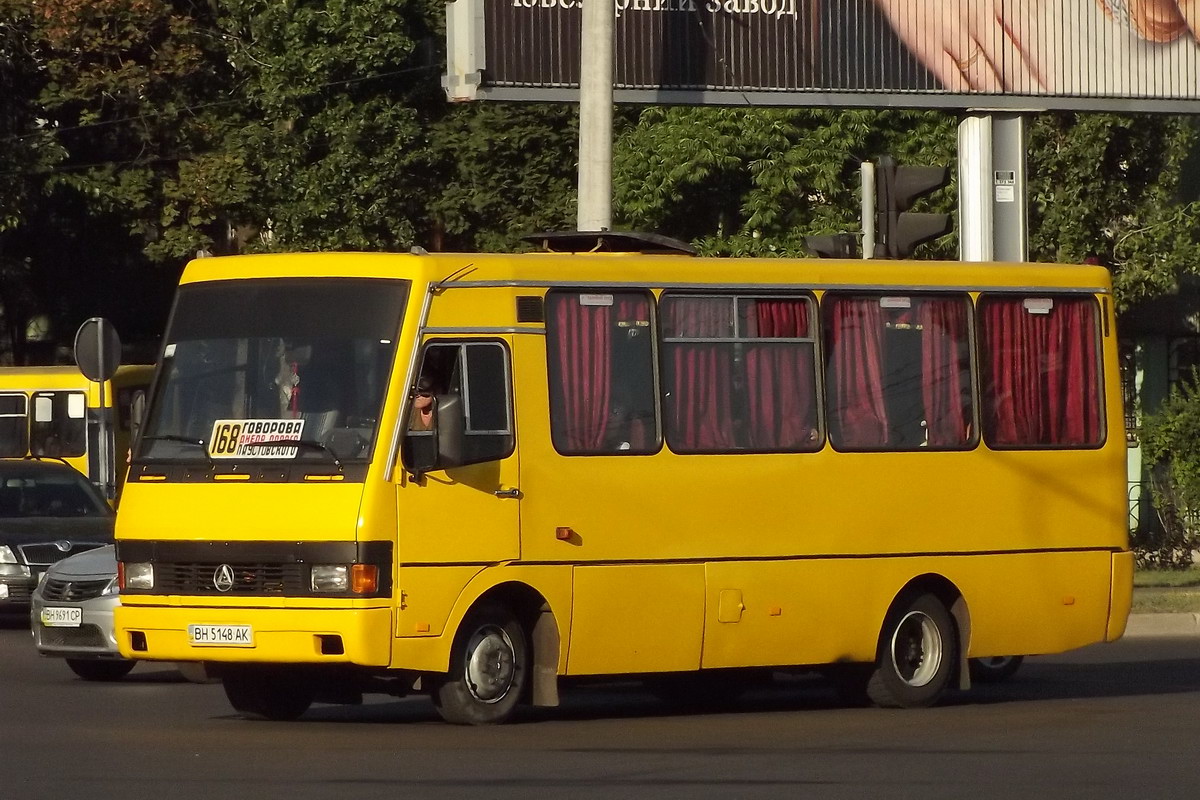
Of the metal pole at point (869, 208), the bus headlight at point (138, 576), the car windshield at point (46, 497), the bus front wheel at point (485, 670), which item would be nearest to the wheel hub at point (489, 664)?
the bus front wheel at point (485, 670)

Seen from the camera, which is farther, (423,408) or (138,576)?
(138,576)

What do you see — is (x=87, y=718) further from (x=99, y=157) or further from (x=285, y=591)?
(x=99, y=157)

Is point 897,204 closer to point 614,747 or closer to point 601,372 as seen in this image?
point 601,372

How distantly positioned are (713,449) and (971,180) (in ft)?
32.5

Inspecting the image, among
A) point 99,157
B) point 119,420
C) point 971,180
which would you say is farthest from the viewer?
point 99,157

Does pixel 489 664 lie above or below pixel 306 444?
below

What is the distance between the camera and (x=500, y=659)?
1384 centimetres

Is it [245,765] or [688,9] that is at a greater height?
[688,9]

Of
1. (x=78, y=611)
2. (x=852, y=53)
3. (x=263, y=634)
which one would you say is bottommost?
(x=78, y=611)

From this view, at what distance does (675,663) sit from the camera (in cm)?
1445

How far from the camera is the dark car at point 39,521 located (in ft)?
77.3

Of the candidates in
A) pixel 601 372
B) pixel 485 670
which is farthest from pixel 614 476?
pixel 485 670

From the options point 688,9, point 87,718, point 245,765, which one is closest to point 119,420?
point 688,9

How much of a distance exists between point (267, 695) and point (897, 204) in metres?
7.38
